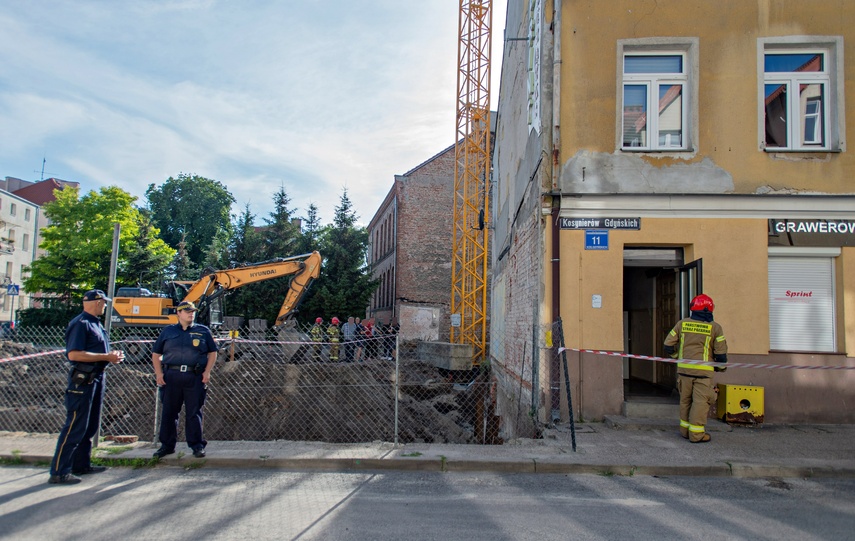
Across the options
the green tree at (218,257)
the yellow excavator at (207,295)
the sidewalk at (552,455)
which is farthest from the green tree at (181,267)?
the sidewalk at (552,455)

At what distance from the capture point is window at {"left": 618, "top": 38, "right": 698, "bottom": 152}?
9508 mm

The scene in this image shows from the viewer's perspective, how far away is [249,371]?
15648 mm

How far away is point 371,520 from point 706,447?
15.2ft

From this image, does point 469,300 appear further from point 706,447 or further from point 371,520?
point 371,520

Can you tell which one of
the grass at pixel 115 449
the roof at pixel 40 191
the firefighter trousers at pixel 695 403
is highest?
the roof at pixel 40 191

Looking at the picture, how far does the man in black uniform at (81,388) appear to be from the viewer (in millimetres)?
5754

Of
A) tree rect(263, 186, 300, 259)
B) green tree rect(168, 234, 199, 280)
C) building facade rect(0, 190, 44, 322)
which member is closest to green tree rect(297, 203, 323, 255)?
tree rect(263, 186, 300, 259)

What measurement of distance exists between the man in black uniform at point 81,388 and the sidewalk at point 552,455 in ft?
1.96

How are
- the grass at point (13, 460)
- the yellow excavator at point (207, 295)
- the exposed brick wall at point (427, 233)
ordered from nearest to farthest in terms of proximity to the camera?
the grass at point (13, 460) < the yellow excavator at point (207, 295) < the exposed brick wall at point (427, 233)

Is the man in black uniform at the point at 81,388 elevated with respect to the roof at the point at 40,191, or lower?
lower

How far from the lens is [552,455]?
686cm

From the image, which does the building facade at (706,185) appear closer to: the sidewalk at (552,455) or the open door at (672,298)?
the open door at (672,298)

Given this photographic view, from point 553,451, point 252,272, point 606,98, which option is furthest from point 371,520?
point 252,272

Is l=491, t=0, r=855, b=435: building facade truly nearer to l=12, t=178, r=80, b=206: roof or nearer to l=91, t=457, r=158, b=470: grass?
l=91, t=457, r=158, b=470: grass
